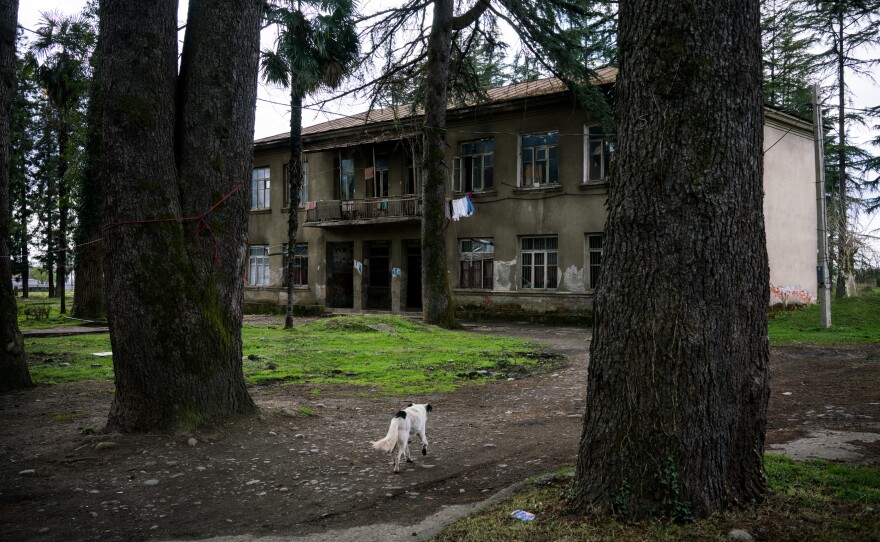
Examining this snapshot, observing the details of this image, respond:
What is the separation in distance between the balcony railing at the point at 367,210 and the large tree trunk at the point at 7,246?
17.4 metres

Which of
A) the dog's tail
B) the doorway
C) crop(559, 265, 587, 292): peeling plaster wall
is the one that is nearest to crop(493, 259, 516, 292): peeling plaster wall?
crop(559, 265, 587, 292): peeling plaster wall

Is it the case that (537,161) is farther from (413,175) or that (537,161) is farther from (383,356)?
(383,356)

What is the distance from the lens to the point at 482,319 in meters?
24.4

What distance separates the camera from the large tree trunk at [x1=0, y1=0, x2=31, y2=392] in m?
8.37

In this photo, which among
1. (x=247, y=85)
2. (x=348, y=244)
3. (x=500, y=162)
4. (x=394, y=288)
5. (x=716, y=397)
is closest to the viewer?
(x=716, y=397)

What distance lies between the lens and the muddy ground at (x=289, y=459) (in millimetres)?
4355

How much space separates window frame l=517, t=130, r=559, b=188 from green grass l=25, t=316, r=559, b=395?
7.87m

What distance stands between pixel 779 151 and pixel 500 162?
947 cm

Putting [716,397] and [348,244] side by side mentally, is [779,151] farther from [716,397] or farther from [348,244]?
[716,397]

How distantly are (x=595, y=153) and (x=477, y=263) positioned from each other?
19.5 ft

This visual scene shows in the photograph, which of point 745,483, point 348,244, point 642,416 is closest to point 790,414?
point 745,483

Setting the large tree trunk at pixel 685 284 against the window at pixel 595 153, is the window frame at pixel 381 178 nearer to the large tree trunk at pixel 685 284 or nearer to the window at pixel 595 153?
the window at pixel 595 153

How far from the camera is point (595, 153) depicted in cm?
2230

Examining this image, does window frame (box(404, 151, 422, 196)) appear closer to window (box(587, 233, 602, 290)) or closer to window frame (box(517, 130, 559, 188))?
window frame (box(517, 130, 559, 188))
